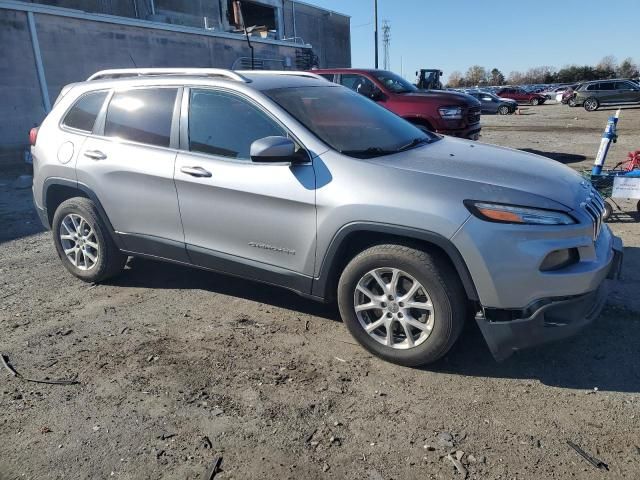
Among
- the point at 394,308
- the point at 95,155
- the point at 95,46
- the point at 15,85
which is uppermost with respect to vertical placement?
the point at 95,46

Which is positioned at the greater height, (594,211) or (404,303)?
(594,211)

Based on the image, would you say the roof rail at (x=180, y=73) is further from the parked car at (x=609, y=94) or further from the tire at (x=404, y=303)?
the parked car at (x=609, y=94)

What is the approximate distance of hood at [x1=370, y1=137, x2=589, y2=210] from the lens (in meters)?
2.87

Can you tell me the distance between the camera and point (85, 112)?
14.3 ft

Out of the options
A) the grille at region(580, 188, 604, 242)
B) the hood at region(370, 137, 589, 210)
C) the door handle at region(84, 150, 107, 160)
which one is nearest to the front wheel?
the hood at region(370, 137, 589, 210)

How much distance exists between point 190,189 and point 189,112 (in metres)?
0.61

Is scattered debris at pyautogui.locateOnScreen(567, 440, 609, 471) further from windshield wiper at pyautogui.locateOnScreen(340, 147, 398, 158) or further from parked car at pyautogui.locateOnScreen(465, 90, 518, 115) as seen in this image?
parked car at pyautogui.locateOnScreen(465, 90, 518, 115)

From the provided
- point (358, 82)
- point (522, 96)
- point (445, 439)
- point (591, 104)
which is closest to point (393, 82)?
point (358, 82)

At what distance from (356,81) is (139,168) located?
675 cm

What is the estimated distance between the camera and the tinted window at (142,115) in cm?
385

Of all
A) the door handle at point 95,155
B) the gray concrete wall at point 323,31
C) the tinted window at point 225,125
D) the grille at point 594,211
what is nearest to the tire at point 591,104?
the gray concrete wall at point 323,31

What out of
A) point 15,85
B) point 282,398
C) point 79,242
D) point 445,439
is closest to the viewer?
point 445,439

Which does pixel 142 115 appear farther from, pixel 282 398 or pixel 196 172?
pixel 282 398

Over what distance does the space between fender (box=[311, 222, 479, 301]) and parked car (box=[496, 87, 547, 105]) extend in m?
41.5
